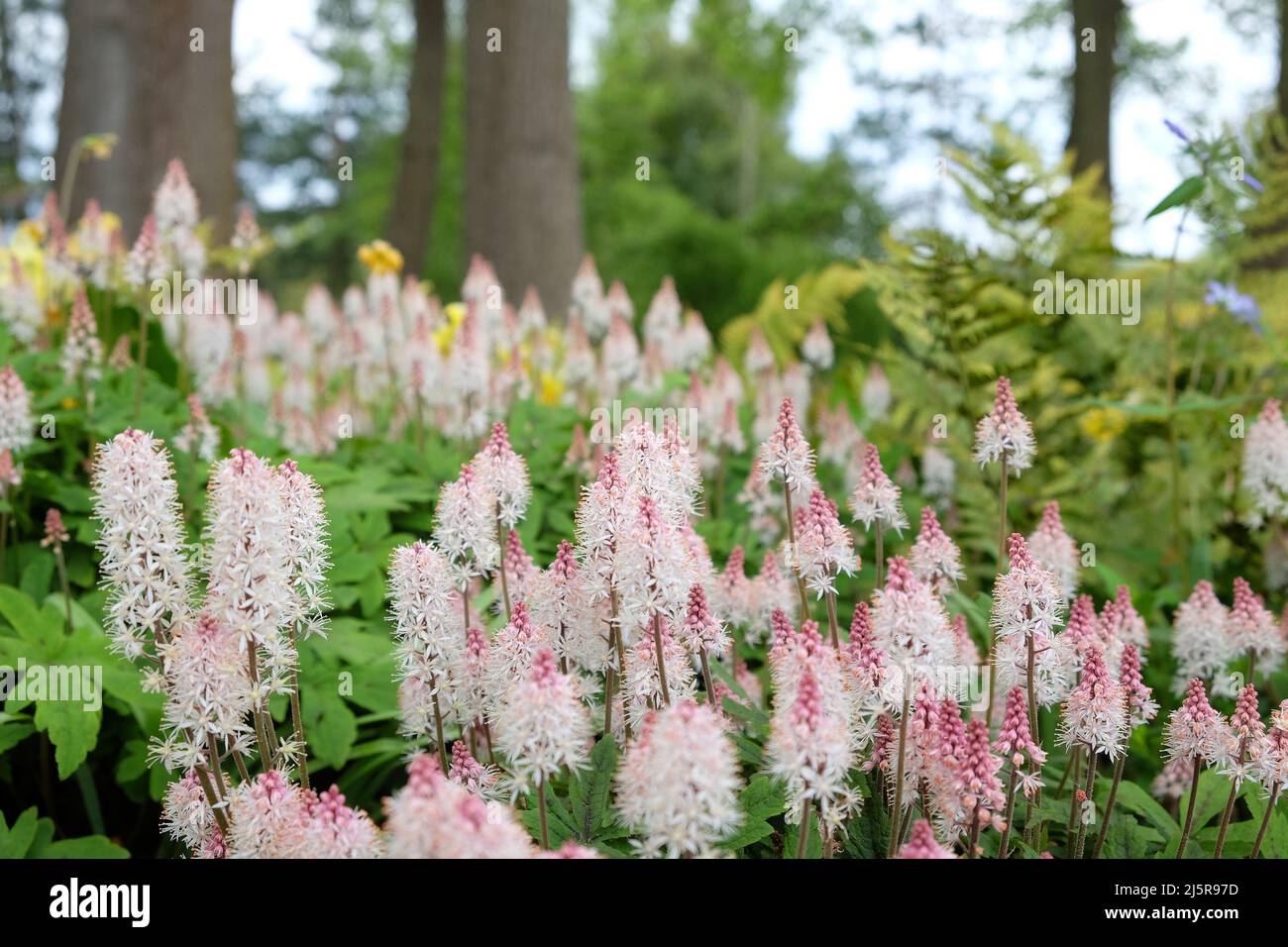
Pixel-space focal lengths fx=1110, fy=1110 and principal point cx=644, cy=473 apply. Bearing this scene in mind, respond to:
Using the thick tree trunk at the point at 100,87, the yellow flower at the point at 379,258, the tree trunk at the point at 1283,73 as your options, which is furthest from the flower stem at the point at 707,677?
the tree trunk at the point at 1283,73

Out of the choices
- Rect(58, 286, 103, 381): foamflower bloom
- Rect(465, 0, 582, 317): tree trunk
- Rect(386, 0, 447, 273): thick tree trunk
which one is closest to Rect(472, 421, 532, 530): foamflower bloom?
Rect(58, 286, 103, 381): foamflower bloom

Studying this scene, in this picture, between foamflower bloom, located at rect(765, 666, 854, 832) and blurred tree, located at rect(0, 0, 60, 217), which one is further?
blurred tree, located at rect(0, 0, 60, 217)

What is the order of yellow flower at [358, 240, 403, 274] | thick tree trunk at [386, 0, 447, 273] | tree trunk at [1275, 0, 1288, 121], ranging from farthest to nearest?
thick tree trunk at [386, 0, 447, 273] < tree trunk at [1275, 0, 1288, 121] < yellow flower at [358, 240, 403, 274]

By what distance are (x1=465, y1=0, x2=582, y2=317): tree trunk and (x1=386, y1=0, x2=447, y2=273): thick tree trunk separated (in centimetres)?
694

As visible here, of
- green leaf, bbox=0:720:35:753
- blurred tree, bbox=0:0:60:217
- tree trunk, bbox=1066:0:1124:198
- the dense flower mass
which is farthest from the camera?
blurred tree, bbox=0:0:60:217

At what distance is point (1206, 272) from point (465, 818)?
5461mm

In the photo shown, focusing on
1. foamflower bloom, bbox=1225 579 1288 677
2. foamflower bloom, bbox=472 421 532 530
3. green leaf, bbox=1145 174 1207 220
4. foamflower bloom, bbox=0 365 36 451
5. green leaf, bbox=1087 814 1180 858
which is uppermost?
green leaf, bbox=1145 174 1207 220

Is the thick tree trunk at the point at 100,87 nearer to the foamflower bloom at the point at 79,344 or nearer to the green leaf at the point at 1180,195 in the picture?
the foamflower bloom at the point at 79,344

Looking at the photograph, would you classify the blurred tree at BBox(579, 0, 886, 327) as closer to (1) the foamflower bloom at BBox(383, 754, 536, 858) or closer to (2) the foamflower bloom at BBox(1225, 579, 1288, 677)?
(2) the foamflower bloom at BBox(1225, 579, 1288, 677)

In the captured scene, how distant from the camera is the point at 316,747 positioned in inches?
112

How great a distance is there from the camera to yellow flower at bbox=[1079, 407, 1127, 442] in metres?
5.06

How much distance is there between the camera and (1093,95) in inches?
407
